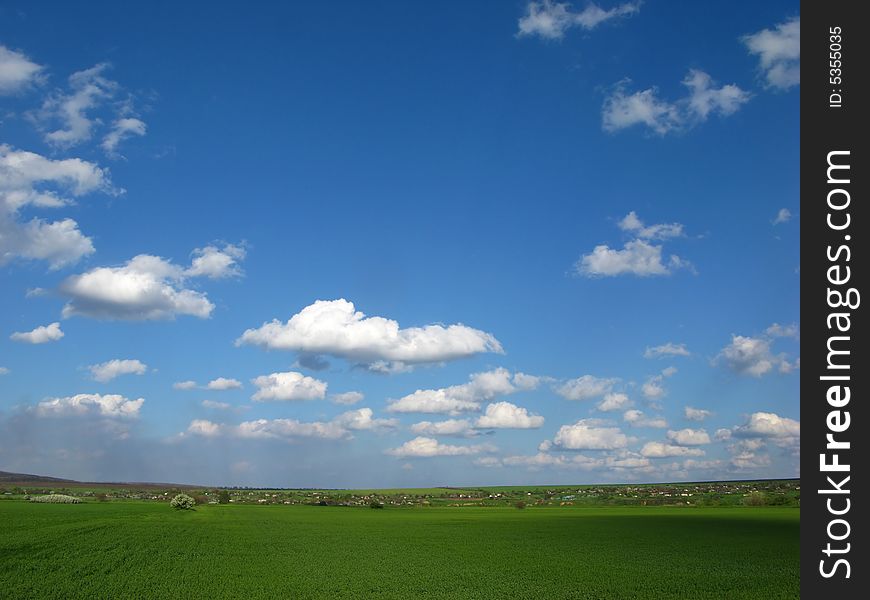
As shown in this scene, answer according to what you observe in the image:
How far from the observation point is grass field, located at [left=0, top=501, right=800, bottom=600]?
3881 centimetres

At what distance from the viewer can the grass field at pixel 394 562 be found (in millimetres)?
38812
